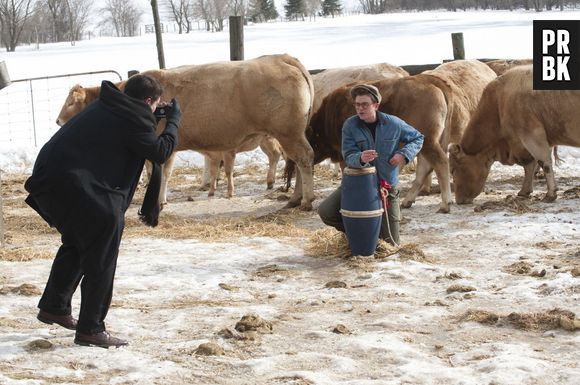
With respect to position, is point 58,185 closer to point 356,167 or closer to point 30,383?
point 30,383

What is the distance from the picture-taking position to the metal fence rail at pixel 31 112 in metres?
18.4

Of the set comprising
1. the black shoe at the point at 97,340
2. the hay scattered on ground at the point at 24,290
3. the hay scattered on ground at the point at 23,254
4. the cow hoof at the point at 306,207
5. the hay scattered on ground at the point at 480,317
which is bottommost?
the cow hoof at the point at 306,207

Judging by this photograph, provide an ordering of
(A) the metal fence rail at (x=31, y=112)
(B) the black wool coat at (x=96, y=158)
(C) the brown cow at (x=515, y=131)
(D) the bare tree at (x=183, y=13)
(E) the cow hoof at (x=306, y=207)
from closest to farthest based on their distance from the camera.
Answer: (B) the black wool coat at (x=96, y=158) → (C) the brown cow at (x=515, y=131) → (E) the cow hoof at (x=306, y=207) → (A) the metal fence rail at (x=31, y=112) → (D) the bare tree at (x=183, y=13)

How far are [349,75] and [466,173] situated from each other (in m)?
3.05

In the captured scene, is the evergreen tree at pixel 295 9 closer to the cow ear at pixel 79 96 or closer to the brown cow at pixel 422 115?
the cow ear at pixel 79 96

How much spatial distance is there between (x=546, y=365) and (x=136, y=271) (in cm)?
376

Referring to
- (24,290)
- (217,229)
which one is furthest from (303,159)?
(24,290)

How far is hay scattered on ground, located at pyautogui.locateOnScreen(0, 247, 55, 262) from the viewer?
886 cm

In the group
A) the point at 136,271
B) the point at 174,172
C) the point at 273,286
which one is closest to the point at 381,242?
the point at 273,286

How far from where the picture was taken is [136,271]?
8273mm

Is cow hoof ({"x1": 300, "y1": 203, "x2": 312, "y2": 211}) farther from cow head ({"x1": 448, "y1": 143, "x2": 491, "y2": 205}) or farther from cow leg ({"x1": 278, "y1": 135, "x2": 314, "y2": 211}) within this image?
cow head ({"x1": 448, "y1": 143, "x2": 491, "y2": 205})

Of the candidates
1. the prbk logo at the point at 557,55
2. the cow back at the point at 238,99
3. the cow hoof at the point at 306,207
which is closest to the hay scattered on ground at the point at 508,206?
the prbk logo at the point at 557,55

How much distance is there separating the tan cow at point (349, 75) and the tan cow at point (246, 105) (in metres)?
2.46

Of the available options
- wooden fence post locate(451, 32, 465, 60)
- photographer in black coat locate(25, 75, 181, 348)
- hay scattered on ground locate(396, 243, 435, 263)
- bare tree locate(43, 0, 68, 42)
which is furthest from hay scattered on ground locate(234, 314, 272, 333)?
bare tree locate(43, 0, 68, 42)
